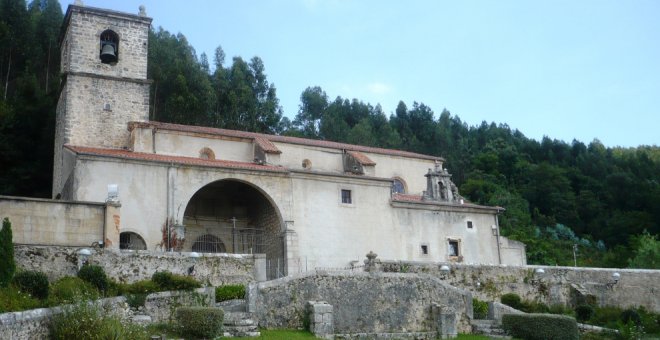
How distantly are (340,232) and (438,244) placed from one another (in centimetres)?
580

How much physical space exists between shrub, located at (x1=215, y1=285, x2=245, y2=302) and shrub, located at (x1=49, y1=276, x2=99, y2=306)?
427 cm

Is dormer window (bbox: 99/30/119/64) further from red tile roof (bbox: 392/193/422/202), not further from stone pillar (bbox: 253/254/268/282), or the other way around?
red tile roof (bbox: 392/193/422/202)

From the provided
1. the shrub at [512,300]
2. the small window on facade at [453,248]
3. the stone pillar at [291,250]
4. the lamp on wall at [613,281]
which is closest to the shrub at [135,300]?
the stone pillar at [291,250]

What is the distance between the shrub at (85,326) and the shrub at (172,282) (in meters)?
6.22

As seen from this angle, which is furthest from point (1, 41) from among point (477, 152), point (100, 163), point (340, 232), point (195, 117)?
point (477, 152)

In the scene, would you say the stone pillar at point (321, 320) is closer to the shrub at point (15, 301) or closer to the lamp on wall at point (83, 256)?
the lamp on wall at point (83, 256)

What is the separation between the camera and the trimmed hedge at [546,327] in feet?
83.0

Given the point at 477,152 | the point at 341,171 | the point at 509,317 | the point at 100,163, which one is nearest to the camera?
the point at 509,317

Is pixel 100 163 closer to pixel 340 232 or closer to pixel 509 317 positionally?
pixel 340 232

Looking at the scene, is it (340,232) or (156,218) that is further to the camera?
(340,232)

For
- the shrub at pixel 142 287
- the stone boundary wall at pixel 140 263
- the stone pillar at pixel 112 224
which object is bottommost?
the shrub at pixel 142 287

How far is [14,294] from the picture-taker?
65.0ft

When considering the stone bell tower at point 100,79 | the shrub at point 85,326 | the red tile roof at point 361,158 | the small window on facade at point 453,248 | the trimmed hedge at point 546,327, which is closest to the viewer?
the shrub at point 85,326

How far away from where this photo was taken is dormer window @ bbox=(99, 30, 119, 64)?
36.2 meters
